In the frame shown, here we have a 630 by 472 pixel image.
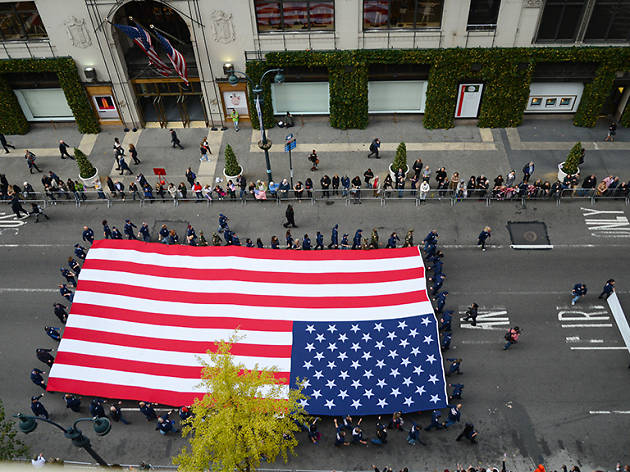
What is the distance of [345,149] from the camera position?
33.0 m

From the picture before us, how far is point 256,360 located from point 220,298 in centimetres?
352

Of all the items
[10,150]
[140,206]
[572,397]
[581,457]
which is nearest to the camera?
[581,457]

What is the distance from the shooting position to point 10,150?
34.0 metres

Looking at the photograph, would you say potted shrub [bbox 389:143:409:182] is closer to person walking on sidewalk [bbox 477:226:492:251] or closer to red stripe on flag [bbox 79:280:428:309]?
person walking on sidewalk [bbox 477:226:492:251]

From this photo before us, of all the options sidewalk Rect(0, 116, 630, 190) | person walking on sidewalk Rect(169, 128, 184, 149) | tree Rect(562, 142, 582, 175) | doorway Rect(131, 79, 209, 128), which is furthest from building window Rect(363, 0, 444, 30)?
person walking on sidewalk Rect(169, 128, 184, 149)

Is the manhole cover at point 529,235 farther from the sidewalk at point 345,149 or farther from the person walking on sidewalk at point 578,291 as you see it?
the sidewalk at point 345,149

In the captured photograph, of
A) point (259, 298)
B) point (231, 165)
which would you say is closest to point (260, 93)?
point (231, 165)

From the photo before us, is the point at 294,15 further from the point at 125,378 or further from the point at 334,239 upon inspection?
the point at 125,378

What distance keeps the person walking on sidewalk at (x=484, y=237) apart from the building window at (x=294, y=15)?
14.7 m

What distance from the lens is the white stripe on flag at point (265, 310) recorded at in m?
21.8

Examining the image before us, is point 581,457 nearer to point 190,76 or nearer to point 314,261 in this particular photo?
point 314,261

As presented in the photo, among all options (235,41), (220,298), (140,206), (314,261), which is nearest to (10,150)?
(140,206)

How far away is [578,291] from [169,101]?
2817 centimetres

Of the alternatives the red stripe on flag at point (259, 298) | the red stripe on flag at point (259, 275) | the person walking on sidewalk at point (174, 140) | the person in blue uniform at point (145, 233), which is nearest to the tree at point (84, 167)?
the person walking on sidewalk at point (174, 140)
